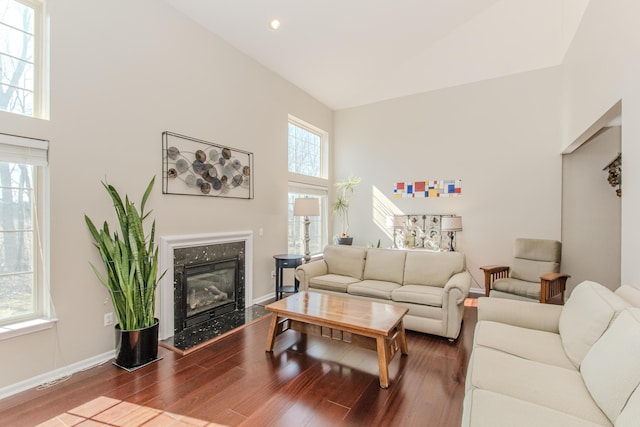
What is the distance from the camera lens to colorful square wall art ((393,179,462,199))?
523cm

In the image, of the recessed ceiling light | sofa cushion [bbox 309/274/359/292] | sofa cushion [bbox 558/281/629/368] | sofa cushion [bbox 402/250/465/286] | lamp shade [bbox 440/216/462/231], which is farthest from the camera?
lamp shade [bbox 440/216/462/231]

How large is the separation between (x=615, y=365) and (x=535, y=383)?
14.3 inches

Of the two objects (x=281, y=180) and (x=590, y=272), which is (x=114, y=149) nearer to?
(x=281, y=180)

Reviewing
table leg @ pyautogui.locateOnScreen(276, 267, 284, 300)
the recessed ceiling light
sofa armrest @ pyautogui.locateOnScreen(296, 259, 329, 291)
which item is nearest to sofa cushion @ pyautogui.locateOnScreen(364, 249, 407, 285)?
sofa armrest @ pyautogui.locateOnScreen(296, 259, 329, 291)

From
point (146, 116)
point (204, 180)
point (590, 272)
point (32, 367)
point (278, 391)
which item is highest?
point (146, 116)

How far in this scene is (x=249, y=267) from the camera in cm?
429

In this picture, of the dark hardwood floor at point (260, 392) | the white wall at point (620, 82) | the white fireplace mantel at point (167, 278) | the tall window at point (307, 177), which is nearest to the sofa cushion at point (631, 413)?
the dark hardwood floor at point (260, 392)

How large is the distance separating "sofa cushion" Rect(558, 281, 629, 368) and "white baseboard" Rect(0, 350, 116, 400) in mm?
3676

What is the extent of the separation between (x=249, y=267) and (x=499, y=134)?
4509mm

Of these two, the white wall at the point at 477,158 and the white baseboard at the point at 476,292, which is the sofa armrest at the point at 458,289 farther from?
the white wall at the point at 477,158

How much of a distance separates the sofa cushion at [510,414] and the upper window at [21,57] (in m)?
3.61

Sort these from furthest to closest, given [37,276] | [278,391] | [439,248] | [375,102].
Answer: [375,102] → [439,248] → [37,276] → [278,391]

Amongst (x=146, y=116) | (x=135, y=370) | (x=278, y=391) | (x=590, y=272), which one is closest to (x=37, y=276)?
(x=135, y=370)

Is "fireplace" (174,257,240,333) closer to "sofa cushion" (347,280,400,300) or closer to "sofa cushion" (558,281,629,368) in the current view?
"sofa cushion" (347,280,400,300)
